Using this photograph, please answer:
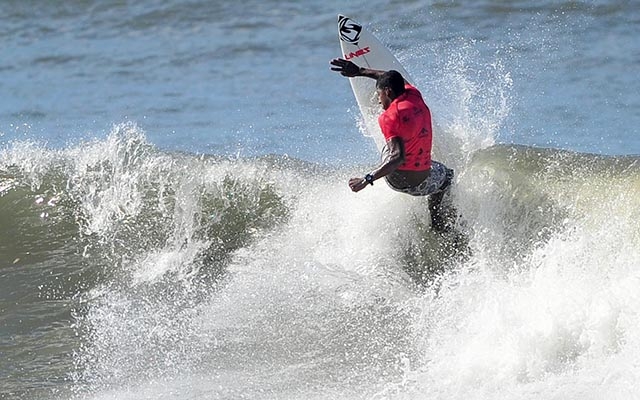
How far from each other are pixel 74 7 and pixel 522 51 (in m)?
12.2

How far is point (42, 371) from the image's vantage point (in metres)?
8.30

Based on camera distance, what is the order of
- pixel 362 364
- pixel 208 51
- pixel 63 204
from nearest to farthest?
pixel 362 364 → pixel 63 204 → pixel 208 51

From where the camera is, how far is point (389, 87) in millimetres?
8781

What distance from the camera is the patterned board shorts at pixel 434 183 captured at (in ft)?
29.9

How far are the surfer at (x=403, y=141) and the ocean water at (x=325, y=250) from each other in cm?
59

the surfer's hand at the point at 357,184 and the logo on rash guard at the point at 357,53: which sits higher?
the logo on rash guard at the point at 357,53

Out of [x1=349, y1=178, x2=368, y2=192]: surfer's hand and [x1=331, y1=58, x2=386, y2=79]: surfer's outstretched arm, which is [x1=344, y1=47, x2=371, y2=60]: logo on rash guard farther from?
[x1=349, y1=178, x2=368, y2=192]: surfer's hand

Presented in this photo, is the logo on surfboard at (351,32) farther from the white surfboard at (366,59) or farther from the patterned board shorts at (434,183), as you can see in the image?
the patterned board shorts at (434,183)

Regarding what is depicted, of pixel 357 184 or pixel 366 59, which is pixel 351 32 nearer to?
pixel 366 59

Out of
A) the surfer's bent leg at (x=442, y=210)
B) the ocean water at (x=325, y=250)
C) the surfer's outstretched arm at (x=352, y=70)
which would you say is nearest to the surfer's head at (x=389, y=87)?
the surfer's outstretched arm at (x=352, y=70)

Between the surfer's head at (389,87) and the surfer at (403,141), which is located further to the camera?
the surfer's head at (389,87)

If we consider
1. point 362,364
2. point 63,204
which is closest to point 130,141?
point 63,204

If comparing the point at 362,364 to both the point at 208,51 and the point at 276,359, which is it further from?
the point at 208,51

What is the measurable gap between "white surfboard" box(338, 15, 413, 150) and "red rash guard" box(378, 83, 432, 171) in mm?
1289
